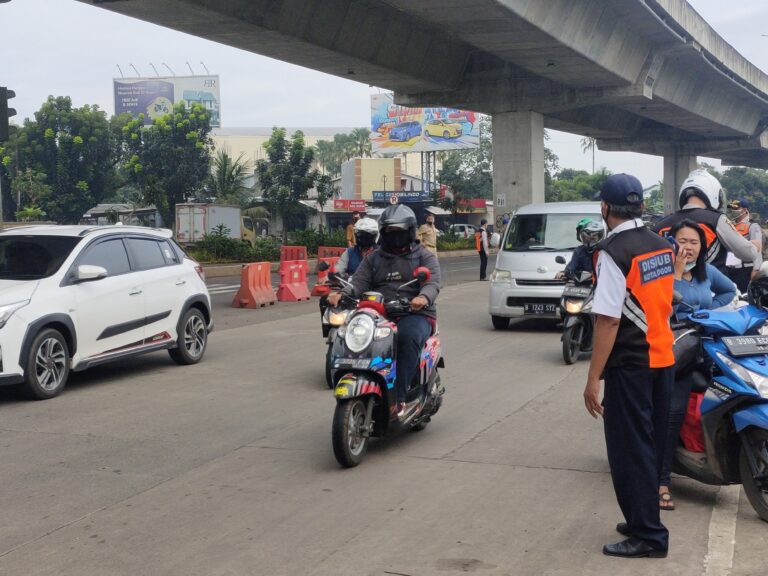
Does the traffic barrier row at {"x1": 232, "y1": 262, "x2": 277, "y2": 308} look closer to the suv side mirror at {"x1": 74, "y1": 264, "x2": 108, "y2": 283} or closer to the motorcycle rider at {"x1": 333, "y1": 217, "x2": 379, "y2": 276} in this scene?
the motorcycle rider at {"x1": 333, "y1": 217, "x2": 379, "y2": 276}

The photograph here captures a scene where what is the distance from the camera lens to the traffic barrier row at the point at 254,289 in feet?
65.5

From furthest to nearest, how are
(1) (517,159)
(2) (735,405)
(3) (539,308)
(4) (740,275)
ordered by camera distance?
(1) (517,159)
(3) (539,308)
(4) (740,275)
(2) (735,405)

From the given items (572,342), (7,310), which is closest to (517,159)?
(572,342)

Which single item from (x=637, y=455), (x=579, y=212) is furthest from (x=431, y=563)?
(x=579, y=212)

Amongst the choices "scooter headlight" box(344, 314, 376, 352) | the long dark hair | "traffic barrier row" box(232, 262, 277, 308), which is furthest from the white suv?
"traffic barrier row" box(232, 262, 277, 308)

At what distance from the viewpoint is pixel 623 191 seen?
4.96 meters

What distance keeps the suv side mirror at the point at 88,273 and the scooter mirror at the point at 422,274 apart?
4065mm

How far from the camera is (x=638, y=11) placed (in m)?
29.6

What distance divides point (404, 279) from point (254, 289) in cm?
1261

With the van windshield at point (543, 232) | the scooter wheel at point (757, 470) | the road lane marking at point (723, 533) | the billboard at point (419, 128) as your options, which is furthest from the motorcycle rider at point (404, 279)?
the billboard at point (419, 128)

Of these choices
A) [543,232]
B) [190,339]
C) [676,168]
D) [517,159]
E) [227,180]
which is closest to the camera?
[190,339]

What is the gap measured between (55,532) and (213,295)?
1786 centimetres

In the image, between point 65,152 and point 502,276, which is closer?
point 502,276

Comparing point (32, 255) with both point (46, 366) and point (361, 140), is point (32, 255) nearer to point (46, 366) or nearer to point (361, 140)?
point (46, 366)
